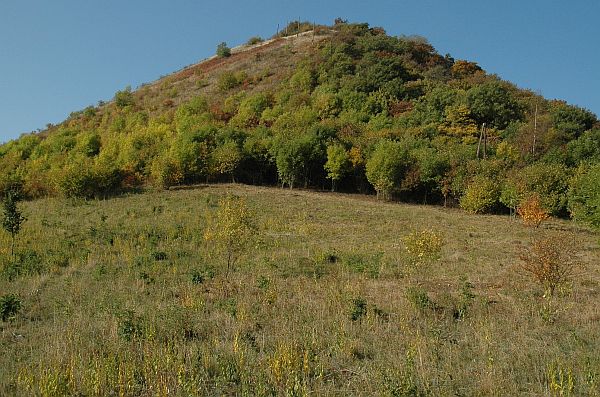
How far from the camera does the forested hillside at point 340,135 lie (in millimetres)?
44812

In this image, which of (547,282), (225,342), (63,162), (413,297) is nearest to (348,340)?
(225,342)

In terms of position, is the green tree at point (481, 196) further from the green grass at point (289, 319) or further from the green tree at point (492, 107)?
the green tree at point (492, 107)

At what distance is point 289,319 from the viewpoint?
12.1 meters

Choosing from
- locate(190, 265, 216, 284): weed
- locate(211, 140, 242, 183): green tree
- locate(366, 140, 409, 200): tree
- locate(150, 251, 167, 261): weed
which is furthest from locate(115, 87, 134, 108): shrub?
locate(190, 265, 216, 284): weed

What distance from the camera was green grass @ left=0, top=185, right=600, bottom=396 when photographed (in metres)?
7.91

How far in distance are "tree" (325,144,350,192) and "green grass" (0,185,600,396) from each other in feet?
73.8

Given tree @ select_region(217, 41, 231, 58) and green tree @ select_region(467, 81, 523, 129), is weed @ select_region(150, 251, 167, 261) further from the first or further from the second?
tree @ select_region(217, 41, 231, 58)

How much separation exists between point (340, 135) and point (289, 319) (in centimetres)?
4486

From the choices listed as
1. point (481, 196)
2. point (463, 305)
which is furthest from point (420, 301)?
point (481, 196)

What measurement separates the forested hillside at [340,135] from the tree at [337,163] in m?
0.14

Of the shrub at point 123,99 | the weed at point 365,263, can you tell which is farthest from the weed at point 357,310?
the shrub at point 123,99

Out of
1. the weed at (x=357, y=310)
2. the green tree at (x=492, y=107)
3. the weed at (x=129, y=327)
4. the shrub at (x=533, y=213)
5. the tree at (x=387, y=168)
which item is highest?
the green tree at (x=492, y=107)

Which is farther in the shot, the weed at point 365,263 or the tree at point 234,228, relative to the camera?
the tree at point 234,228

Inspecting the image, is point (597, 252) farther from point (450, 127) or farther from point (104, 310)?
point (450, 127)
